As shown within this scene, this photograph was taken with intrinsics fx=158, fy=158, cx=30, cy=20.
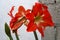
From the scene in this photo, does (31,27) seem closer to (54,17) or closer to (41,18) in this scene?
(41,18)

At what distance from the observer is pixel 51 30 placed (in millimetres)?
1126

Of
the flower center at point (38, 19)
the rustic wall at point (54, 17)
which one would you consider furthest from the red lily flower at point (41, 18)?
the rustic wall at point (54, 17)

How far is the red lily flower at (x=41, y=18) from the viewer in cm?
41

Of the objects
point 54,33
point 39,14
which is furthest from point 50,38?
point 39,14

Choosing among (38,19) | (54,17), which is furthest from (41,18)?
(54,17)

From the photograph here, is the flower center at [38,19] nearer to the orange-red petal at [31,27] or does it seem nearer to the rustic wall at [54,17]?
the orange-red petal at [31,27]

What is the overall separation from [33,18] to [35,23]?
15 millimetres

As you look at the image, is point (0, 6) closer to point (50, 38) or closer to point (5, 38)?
point (5, 38)

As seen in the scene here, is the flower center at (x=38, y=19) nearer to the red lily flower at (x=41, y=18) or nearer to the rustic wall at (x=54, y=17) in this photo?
the red lily flower at (x=41, y=18)

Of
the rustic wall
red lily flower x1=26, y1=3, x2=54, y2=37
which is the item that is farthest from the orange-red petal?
the rustic wall

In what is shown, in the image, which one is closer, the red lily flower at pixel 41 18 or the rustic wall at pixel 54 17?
the red lily flower at pixel 41 18

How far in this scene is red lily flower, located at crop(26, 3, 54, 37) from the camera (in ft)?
1.35

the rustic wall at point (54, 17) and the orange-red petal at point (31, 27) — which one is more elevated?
the orange-red petal at point (31, 27)

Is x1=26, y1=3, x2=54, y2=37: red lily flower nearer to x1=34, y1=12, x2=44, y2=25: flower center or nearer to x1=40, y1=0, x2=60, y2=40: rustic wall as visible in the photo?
x1=34, y1=12, x2=44, y2=25: flower center
